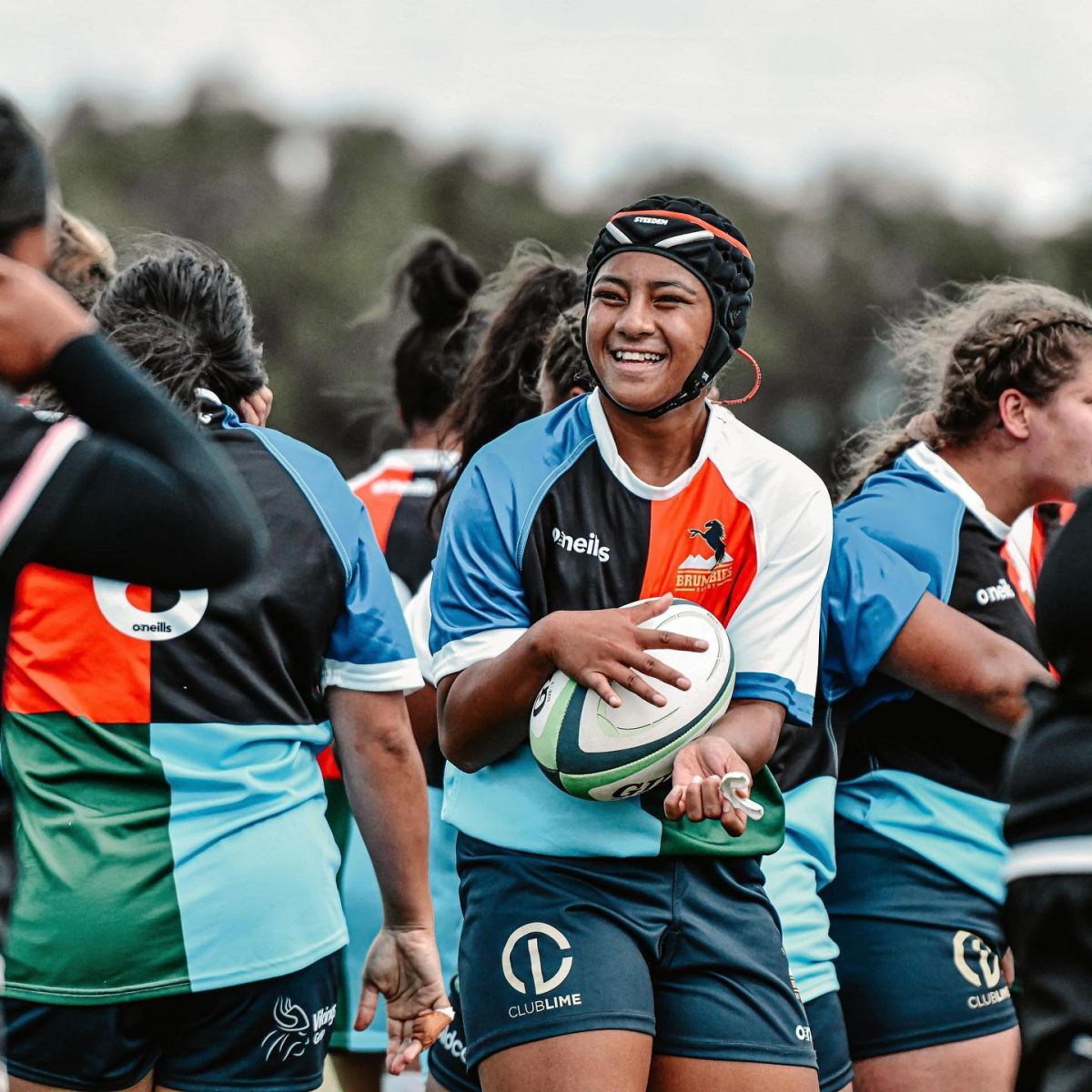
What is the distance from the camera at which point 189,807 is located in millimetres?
3816

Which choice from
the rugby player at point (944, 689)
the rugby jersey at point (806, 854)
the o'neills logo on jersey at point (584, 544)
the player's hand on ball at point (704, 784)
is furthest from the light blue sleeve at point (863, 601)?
the player's hand on ball at point (704, 784)

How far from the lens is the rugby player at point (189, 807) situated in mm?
3730

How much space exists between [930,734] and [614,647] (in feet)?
4.80

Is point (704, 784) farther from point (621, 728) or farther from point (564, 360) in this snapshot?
point (564, 360)

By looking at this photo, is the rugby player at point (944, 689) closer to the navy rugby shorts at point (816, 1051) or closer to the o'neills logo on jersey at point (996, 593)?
the o'neills logo on jersey at point (996, 593)

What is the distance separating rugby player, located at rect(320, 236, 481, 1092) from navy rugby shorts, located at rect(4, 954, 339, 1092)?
52.2 inches

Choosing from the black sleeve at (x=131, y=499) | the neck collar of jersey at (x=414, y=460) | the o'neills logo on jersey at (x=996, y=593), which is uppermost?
the black sleeve at (x=131, y=499)

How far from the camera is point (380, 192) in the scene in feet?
136

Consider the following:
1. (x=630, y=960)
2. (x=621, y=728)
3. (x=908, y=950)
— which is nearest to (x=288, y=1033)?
(x=630, y=960)

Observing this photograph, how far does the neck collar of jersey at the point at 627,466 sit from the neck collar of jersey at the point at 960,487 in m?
1.06

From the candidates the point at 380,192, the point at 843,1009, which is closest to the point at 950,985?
the point at 843,1009

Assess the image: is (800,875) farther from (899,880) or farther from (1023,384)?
(1023,384)

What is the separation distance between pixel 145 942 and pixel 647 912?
104cm

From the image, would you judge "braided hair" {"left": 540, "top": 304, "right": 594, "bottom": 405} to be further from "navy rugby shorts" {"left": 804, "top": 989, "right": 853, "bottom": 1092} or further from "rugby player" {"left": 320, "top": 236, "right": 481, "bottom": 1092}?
"navy rugby shorts" {"left": 804, "top": 989, "right": 853, "bottom": 1092}
